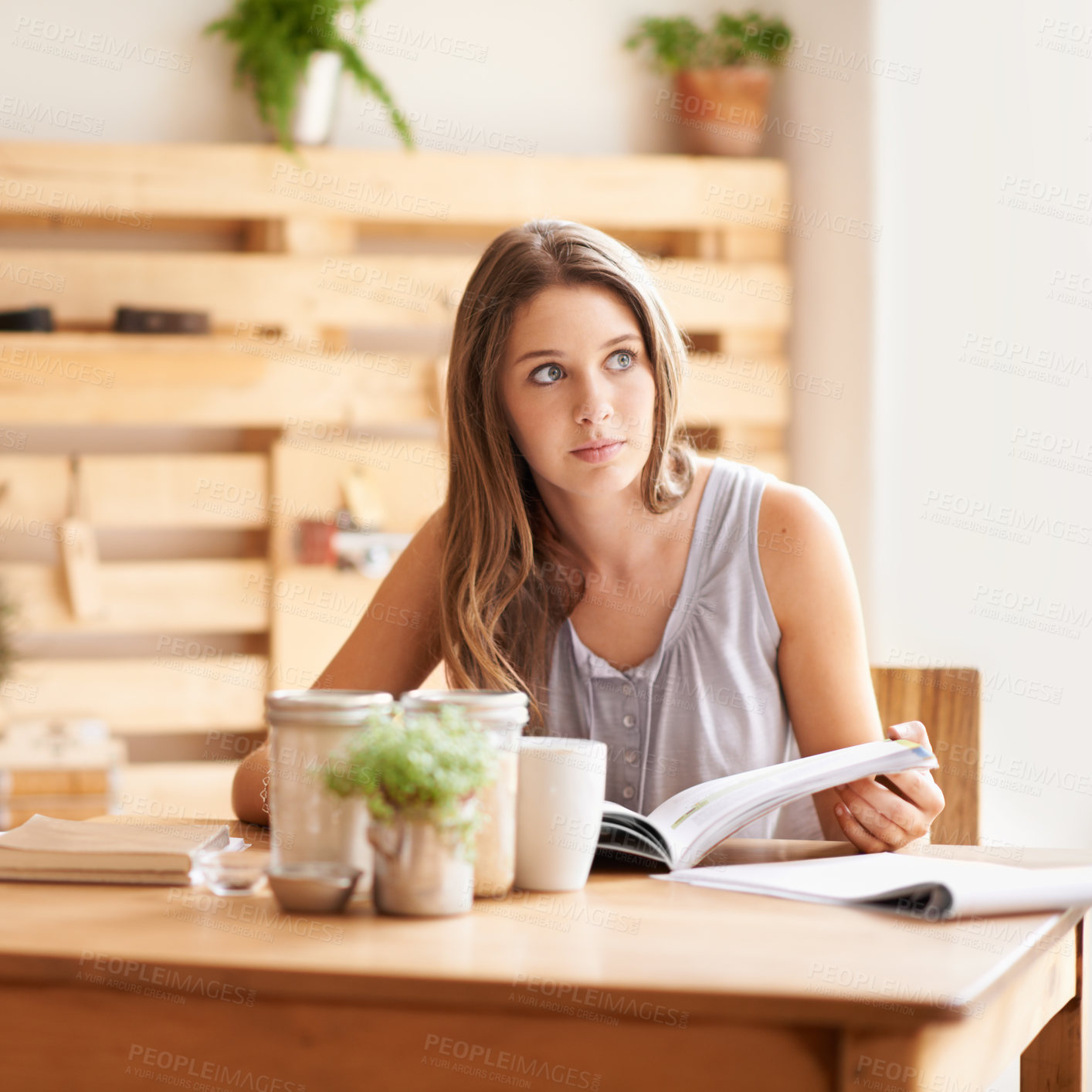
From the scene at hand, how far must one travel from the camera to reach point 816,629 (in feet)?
4.98

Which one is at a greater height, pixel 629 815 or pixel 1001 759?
pixel 629 815

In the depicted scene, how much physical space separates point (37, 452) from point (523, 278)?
226cm

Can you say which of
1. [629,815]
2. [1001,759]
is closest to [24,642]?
[1001,759]

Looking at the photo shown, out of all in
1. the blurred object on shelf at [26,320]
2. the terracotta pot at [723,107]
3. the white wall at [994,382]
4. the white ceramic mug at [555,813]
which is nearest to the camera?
the white ceramic mug at [555,813]

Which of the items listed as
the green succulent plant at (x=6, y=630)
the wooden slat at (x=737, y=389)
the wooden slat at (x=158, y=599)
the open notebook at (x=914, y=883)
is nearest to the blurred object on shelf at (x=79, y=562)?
the wooden slat at (x=158, y=599)

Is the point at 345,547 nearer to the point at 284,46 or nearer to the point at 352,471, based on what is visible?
the point at 352,471

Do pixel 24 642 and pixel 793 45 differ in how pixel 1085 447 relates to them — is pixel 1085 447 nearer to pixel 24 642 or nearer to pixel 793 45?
pixel 793 45

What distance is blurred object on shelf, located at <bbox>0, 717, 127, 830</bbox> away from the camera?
10.0ft

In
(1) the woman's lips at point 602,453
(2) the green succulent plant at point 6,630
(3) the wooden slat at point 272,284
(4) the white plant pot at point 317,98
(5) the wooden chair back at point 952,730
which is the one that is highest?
(4) the white plant pot at point 317,98

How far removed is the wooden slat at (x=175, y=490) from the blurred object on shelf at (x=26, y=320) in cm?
36

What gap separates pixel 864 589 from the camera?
3.10m

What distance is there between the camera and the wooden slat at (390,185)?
3.22 meters

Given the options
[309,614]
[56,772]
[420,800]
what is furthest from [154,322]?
[420,800]

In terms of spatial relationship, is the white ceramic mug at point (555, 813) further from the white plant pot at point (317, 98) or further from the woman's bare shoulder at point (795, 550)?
the white plant pot at point (317, 98)
